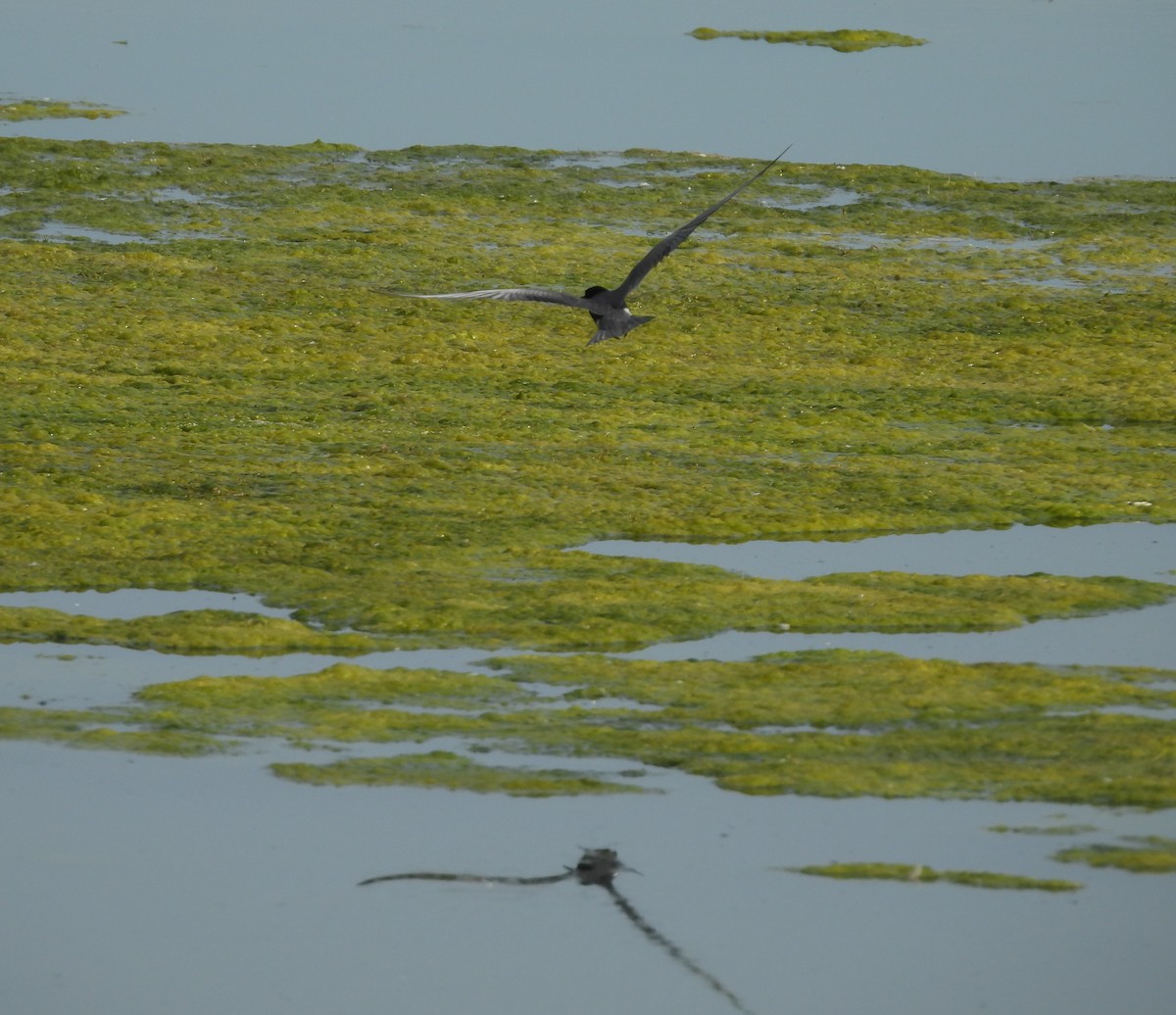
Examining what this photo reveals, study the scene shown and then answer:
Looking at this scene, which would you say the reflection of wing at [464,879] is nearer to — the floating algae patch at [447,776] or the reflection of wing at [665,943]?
the reflection of wing at [665,943]

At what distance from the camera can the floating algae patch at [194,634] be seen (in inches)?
374

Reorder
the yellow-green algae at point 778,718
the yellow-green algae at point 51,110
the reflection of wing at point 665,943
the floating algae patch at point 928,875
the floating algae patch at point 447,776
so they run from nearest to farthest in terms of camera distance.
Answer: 1. the reflection of wing at point 665,943
2. the floating algae patch at point 928,875
3. the floating algae patch at point 447,776
4. the yellow-green algae at point 778,718
5. the yellow-green algae at point 51,110

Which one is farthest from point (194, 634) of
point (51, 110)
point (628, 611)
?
point (51, 110)

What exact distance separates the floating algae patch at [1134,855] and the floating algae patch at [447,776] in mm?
1638

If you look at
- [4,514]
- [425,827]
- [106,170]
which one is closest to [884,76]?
[106,170]

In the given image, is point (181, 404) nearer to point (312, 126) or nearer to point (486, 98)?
point (312, 126)

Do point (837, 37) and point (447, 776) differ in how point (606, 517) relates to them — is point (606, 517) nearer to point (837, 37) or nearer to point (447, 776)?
point (447, 776)

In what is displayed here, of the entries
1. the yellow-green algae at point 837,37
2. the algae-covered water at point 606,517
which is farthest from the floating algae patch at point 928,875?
the yellow-green algae at point 837,37

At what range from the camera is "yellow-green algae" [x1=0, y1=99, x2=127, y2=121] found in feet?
77.3

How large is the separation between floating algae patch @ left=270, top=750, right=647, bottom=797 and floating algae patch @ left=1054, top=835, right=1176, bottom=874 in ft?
5.37

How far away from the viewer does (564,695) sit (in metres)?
9.01

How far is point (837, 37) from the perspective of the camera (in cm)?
3388

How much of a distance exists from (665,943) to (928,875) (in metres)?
1.03

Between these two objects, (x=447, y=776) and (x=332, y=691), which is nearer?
(x=447, y=776)
